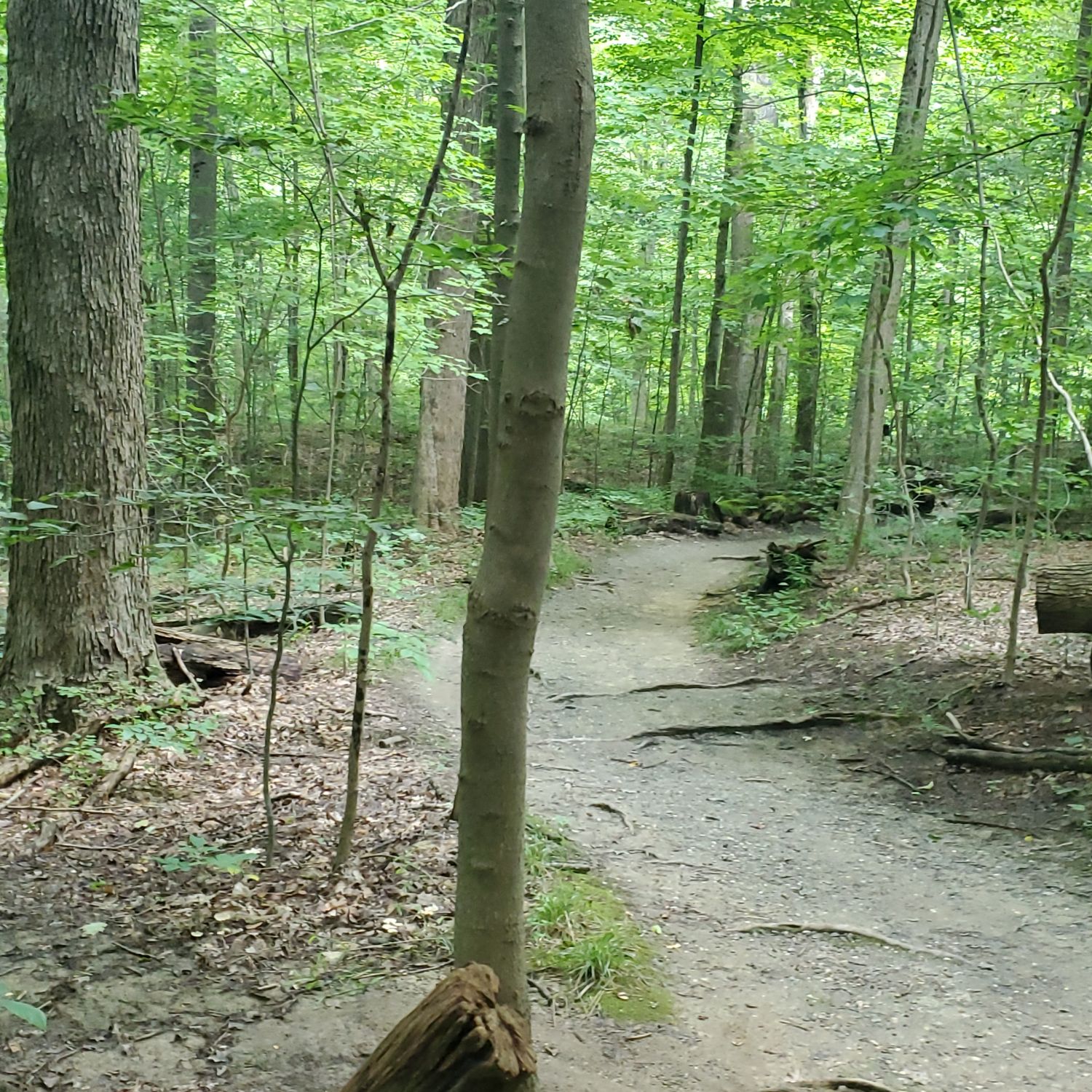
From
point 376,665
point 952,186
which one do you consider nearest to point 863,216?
point 952,186

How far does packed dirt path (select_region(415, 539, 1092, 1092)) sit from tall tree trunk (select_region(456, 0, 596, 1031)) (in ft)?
3.20

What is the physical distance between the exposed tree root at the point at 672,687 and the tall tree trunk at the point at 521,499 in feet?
16.5

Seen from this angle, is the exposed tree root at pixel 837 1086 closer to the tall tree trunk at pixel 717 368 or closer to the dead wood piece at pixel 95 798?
the dead wood piece at pixel 95 798

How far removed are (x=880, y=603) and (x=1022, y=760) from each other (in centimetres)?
366

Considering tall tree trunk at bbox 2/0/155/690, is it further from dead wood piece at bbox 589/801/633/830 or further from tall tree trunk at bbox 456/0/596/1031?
tall tree trunk at bbox 456/0/596/1031

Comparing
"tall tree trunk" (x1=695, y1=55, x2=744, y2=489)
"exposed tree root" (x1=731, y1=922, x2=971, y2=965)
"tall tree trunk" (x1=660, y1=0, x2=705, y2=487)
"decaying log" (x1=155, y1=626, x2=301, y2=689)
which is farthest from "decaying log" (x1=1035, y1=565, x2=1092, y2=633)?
"tall tree trunk" (x1=695, y1=55, x2=744, y2=489)

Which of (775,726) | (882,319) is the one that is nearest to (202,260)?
(882,319)

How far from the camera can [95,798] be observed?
512cm

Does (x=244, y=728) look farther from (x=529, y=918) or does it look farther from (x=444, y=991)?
(x=444, y=991)

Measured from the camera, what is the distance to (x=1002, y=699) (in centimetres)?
673

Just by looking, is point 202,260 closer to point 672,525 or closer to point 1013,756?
point 672,525

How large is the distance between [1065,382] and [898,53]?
13.3m

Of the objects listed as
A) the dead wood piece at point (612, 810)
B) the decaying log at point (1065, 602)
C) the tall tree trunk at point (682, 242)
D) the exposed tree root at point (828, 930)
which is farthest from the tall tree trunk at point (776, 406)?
the exposed tree root at point (828, 930)

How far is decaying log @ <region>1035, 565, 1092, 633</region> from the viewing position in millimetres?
6328
